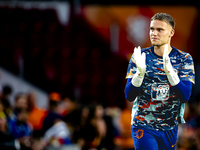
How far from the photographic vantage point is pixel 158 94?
291 centimetres

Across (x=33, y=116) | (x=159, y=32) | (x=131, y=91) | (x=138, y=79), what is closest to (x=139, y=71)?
(x=138, y=79)

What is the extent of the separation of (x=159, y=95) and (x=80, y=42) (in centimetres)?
904

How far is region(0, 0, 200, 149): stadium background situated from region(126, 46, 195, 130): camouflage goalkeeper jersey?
6677mm

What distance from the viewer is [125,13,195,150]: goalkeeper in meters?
2.89

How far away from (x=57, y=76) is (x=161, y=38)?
8042 mm

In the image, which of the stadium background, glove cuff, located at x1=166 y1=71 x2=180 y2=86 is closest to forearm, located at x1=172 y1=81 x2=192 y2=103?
glove cuff, located at x1=166 y1=71 x2=180 y2=86

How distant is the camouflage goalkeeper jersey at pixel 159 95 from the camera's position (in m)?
2.90

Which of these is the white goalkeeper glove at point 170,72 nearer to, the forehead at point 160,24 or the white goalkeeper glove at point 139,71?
the white goalkeeper glove at point 139,71

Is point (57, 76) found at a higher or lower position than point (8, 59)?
lower

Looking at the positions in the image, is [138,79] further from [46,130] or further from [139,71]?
A: [46,130]

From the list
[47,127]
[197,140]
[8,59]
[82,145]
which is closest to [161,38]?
[197,140]

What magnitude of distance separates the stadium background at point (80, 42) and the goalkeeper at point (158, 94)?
668 cm

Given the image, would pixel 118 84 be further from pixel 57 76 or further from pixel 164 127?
pixel 164 127

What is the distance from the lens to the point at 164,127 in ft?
9.65
